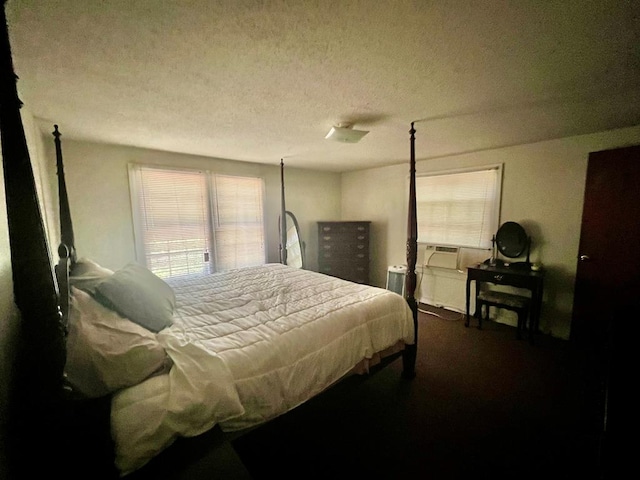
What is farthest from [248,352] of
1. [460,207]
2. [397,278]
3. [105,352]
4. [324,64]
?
[460,207]

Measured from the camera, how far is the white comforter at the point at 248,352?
991mm

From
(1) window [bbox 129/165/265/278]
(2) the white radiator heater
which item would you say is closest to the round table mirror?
(2) the white radiator heater

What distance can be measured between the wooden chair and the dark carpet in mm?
441

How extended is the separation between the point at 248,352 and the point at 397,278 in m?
3.19

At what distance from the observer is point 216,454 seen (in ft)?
4.90

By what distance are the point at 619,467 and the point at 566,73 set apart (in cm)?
182

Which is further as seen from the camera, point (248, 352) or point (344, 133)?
point (344, 133)

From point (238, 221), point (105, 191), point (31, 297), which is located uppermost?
point (105, 191)

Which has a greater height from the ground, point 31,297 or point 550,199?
point 550,199

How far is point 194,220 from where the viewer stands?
11.5ft

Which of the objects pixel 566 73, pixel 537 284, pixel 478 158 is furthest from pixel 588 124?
pixel 537 284

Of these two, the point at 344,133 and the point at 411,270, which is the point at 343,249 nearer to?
→ the point at 411,270

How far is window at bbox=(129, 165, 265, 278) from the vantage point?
124 inches

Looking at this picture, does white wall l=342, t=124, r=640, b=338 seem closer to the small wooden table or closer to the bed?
the small wooden table
